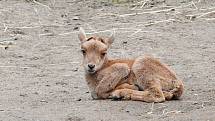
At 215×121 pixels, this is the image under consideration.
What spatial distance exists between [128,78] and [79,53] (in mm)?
3605

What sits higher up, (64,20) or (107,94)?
(64,20)

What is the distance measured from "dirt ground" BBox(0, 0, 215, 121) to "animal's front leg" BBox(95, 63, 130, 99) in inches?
6.3

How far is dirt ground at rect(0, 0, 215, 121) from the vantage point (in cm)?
922

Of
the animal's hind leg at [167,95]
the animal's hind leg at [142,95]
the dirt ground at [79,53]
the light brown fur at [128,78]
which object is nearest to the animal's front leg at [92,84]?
the light brown fur at [128,78]

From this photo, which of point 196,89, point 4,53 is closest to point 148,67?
point 196,89

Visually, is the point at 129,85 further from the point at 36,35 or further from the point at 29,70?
the point at 36,35

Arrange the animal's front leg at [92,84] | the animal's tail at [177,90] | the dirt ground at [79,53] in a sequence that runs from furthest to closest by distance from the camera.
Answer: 1. the animal's front leg at [92,84]
2. the animal's tail at [177,90]
3. the dirt ground at [79,53]

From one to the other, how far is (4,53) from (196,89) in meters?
4.17

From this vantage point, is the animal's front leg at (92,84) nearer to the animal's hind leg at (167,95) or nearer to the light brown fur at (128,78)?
the light brown fur at (128,78)

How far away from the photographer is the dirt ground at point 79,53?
9.22 metres

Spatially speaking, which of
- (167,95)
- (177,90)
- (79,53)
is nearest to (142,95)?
(167,95)

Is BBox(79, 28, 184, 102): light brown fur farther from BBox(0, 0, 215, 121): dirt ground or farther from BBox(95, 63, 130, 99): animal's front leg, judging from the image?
BBox(0, 0, 215, 121): dirt ground

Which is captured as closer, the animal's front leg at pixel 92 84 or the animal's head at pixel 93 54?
the animal's head at pixel 93 54

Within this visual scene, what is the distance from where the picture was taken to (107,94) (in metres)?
9.74
